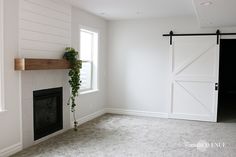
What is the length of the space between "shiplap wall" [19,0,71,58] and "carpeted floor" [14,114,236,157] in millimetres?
1601

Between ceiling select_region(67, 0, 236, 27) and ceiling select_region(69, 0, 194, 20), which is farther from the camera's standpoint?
ceiling select_region(69, 0, 194, 20)

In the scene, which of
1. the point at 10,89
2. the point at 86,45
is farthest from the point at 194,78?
the point at 10,89

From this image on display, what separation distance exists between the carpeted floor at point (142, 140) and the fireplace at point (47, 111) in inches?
8.3

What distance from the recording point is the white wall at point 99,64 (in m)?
5.17

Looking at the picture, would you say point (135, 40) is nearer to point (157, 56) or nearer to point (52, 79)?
point (157, 56)

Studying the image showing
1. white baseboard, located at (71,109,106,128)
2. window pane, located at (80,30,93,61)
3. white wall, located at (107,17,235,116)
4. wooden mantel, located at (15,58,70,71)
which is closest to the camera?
wooden mantel, located at (15,58,70,71)

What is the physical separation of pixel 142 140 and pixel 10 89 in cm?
242

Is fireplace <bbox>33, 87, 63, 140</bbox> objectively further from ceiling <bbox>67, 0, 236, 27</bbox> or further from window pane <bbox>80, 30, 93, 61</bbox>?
ceiling <bbox>67, 0, 236, 27</bbox>

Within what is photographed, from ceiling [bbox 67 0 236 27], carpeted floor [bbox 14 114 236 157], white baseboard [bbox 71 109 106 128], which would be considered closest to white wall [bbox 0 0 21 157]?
carpeted floor [bbox 14 114 236 157]

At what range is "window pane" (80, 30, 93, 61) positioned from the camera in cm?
575

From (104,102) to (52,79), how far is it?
2566 millimetres

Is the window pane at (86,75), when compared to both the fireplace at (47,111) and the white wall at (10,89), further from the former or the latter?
the white wall at (10,89)

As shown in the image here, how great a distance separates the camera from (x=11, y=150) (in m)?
A: 3.53

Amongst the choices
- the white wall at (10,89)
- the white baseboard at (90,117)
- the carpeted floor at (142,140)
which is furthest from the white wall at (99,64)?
the white wall at (10,89)
